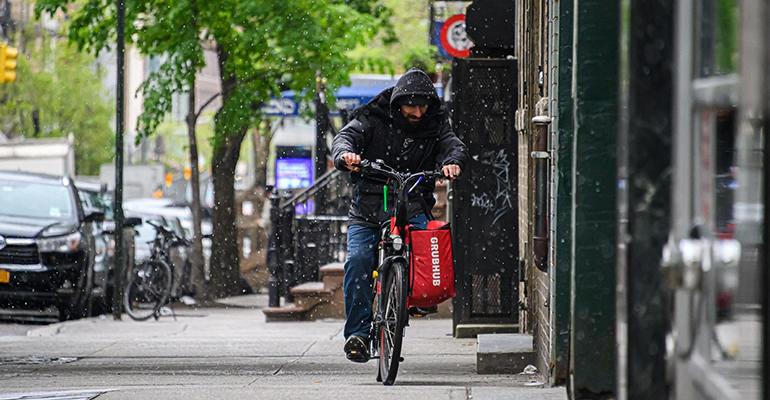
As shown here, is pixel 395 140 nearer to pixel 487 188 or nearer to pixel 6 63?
pixel 487 188

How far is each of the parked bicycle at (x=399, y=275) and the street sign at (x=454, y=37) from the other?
12.2 metres

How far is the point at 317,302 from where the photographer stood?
17.2 meters

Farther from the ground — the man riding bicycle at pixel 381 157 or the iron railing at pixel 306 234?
the man riding bicycle at pixel 381 157

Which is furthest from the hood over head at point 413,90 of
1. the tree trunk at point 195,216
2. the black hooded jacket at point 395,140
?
the tree trunk at point 195,216

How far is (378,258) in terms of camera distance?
29.9ft

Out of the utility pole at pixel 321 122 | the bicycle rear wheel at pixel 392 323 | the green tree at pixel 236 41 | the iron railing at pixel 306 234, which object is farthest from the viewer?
the utility pole at pixel 321 122

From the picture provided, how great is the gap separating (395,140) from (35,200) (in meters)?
11.5

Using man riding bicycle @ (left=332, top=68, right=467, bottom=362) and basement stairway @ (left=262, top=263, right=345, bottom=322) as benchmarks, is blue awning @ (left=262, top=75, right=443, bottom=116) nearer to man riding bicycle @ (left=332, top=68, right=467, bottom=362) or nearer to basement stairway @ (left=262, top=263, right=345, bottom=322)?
basement stairway @ (left=262, top=263, right=345, bottom=322)

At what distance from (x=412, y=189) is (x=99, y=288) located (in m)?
13.3

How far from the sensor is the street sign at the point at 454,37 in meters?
21.0

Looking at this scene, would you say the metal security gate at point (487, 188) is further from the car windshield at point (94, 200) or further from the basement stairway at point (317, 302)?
the car windshield at point (94, 200)

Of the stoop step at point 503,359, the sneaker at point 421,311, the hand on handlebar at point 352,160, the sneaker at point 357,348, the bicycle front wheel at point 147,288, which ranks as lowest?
the bicycle front wheel at point 147,288

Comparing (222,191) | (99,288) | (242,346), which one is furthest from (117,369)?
(222,191)

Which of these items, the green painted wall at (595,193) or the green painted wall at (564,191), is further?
the green painted wall at (564,191)
